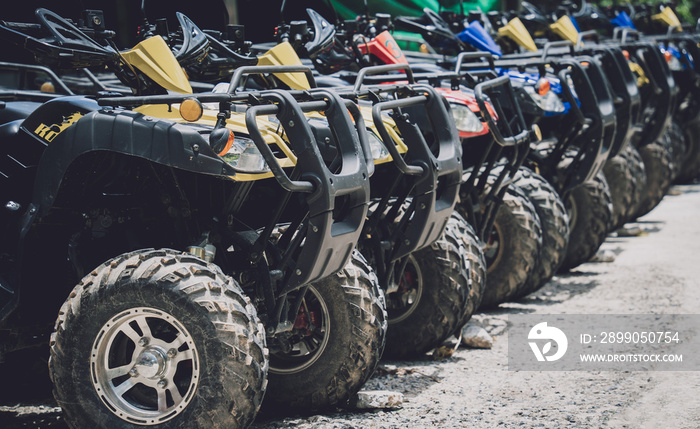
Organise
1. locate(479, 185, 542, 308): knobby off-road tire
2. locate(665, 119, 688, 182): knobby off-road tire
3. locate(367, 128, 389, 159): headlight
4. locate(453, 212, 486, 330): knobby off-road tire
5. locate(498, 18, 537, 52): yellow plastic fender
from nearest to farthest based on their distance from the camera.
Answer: locate(367, 128, 389, 159): headlight, locate(453, 212, 486, 330): knobby off-road tire, locate(479, 185, 542, 308): knobby off-road tire, locate(498, 18, 537, 52): yellow plastic fender, locate(665, 119, 688, 182): knobby off-road tire

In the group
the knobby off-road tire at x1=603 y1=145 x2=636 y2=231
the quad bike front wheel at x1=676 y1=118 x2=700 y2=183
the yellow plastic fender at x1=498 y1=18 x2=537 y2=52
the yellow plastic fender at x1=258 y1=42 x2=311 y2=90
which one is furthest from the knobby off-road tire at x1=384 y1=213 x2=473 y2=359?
the quad bike front wheel at x1=676 y1=118 x2=700 y2=183

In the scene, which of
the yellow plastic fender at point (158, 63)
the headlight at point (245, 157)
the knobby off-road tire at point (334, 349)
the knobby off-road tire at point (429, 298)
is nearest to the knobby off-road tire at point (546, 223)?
the knobby off-road tire at point (429, 298)

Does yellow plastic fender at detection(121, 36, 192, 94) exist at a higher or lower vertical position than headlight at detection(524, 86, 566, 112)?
higher

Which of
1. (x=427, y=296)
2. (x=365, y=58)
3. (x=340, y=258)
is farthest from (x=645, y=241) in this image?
(x=340, y=258)

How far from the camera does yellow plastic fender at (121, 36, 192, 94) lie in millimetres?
4422

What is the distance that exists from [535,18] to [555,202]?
3244mm

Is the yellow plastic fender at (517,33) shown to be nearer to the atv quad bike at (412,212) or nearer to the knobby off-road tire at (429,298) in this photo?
the atv quad bike at (412,212)

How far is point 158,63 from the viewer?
4.44 metres

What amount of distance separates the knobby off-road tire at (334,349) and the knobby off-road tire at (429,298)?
0.77 metres

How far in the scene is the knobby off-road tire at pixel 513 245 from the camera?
22.0ft

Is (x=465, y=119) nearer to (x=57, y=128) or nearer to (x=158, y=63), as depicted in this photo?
(x=158, y=63)

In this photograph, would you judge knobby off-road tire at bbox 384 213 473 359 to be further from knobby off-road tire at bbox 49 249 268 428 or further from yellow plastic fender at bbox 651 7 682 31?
yellow plastic fender at bbox 651 7 682 31

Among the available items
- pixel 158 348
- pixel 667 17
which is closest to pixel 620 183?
Answer: pixel 667 17

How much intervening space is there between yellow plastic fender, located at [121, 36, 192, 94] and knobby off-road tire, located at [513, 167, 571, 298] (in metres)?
3.29
